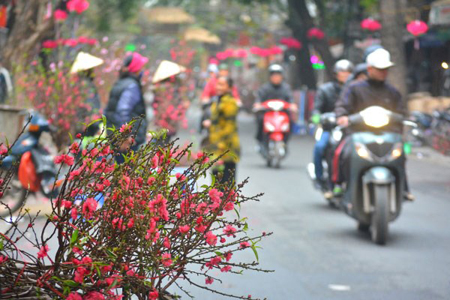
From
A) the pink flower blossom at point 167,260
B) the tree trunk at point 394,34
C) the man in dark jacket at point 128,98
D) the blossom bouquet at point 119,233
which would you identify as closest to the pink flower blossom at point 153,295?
the blossom bouquet at point 119,233

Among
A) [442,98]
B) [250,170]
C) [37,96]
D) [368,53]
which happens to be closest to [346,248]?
[368,53]

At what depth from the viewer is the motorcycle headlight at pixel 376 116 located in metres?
9.43

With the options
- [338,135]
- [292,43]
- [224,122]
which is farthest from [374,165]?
[292,43]

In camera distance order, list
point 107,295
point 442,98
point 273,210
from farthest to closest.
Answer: point 442,98
point 273,210
point 107,295

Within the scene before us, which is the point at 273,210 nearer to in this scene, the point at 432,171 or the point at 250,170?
the point at 250,170

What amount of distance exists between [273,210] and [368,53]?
2.60m

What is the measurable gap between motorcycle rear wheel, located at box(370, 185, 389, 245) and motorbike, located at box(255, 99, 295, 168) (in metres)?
8.80

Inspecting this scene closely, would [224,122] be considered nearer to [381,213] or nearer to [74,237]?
[381,213]

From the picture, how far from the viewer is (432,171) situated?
18531 millimetres

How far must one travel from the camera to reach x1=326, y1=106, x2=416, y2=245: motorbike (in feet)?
30.7

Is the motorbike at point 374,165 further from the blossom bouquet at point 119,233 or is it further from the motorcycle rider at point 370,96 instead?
the blossom bouquet at point 119,233

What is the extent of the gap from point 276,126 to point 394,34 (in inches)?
299

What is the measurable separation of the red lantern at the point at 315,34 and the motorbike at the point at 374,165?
23.4m

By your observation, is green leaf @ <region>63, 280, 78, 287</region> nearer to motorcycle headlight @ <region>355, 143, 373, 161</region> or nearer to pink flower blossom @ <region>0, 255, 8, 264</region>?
pink flower blossom @ <region>0, 255, 8, 264</region>
